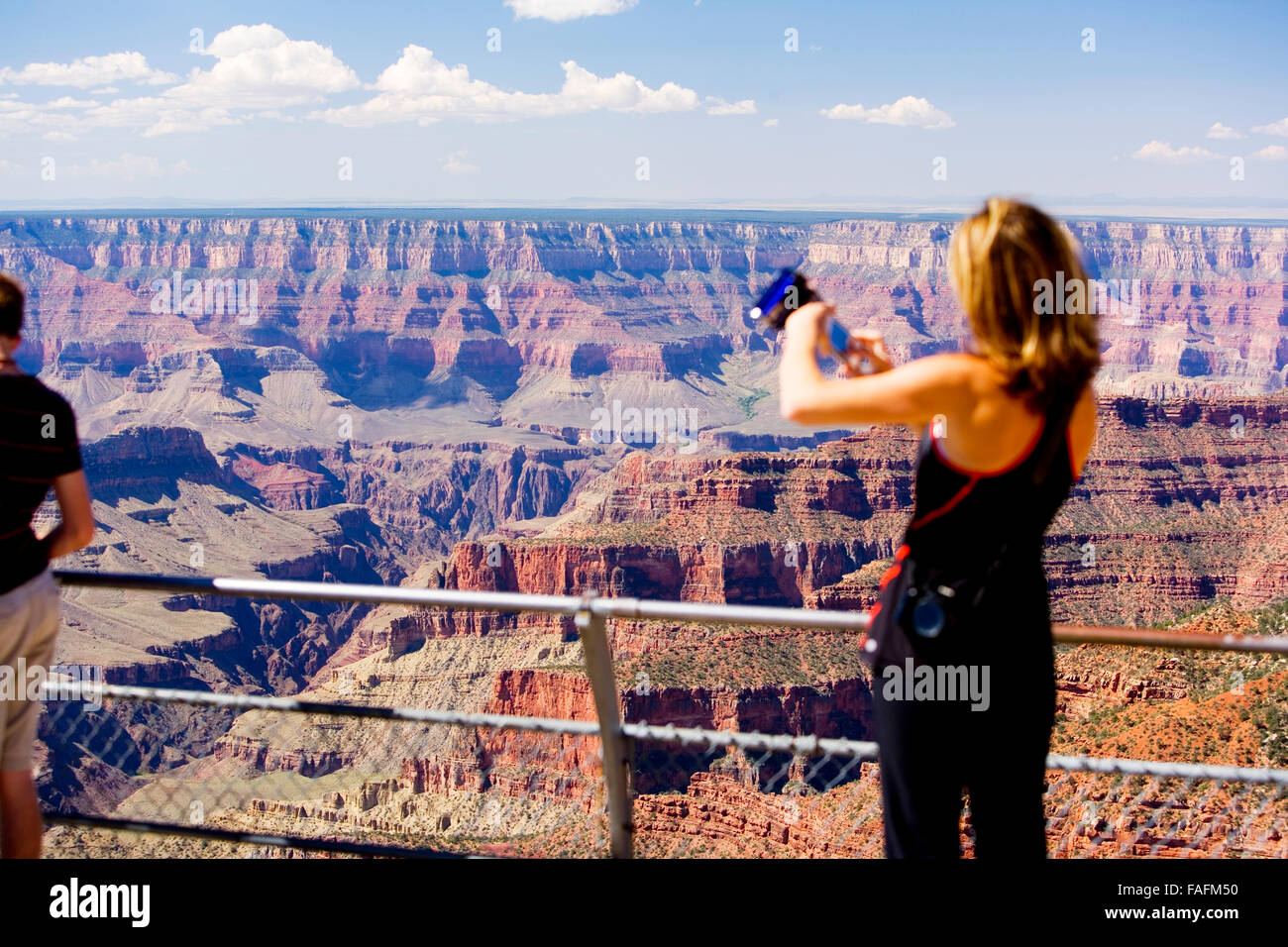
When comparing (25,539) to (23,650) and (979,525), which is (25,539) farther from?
(979,525)

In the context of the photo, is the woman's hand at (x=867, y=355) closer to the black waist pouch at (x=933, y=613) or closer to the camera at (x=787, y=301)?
Answer: the camera at (x=787, y=301)

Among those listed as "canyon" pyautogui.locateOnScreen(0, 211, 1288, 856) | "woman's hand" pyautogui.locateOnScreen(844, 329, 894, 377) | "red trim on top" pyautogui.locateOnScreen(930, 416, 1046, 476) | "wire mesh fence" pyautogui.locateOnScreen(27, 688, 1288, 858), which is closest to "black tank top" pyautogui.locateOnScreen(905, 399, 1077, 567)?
"red trim on top" pyautogui.locateOnScreen(930, 416, 1046, 476)

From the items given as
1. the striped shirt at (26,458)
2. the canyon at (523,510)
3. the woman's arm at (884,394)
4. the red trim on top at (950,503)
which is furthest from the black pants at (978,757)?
the striped shirt at (26,458)

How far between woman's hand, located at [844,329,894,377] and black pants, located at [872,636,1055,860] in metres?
0.91

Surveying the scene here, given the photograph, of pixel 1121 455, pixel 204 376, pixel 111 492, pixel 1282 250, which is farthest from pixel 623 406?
pixel 1121 455

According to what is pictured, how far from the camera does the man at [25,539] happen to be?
13.5 ft

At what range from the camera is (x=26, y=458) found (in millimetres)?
4148

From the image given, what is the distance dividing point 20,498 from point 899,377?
336 cm

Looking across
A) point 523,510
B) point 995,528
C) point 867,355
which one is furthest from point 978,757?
point 523,510

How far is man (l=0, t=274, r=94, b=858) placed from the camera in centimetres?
412

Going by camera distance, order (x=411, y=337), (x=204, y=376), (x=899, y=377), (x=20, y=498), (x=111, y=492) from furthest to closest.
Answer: (x=411, y=337), (x=204, y=376), (x=111, y=492), (x=20, y=498), (x=899, y=377)

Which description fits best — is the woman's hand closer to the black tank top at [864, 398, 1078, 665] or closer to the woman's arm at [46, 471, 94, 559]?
the black tank top at [864, 398, 1078, 665]

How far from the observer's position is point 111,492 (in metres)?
90.0
